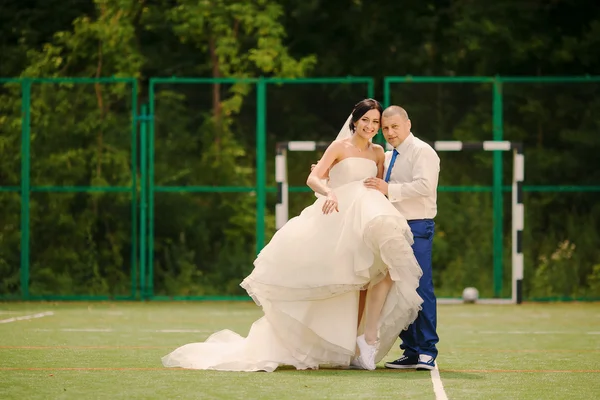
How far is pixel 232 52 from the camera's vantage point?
20016mm

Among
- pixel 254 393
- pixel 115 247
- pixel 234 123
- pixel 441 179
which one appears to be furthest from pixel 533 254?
pixel 254 393

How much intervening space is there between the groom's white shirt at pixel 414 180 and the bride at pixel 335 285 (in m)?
0.14

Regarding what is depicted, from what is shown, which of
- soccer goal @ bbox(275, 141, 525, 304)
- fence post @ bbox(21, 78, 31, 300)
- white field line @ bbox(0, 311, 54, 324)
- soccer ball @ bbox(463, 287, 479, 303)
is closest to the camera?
white field line @ bbox(0, 311, 54, 324)

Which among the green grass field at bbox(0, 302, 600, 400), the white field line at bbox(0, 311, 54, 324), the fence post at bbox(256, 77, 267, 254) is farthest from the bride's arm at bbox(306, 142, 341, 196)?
the fence post at bbox(256, 77, 267, 254)

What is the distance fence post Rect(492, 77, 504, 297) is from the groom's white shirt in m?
7.56

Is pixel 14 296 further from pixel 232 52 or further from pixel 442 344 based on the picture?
pixel 442 344

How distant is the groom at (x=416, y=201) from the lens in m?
8.80

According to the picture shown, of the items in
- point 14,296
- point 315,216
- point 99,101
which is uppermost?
point 99,101

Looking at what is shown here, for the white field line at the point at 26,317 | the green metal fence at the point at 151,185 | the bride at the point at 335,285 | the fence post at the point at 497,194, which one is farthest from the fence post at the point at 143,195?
the bride at the point at 335,285

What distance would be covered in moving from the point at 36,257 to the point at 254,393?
9613 millimetres

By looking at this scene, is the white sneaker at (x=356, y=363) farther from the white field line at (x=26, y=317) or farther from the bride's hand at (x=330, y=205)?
the white field line at (x=26, y=317)

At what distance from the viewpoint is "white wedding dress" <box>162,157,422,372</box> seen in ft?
28.4

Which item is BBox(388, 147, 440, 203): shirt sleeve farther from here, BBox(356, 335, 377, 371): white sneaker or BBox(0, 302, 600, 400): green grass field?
BBox(0, 302, 600, 400): green grass field

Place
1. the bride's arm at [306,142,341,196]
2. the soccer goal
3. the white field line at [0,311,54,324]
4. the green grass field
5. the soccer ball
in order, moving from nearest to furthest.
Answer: the green grass field → the bride's arm at [306,142,341,196] → the white field line at [0,311,54,324] → the soccer goal → the soccer ball
